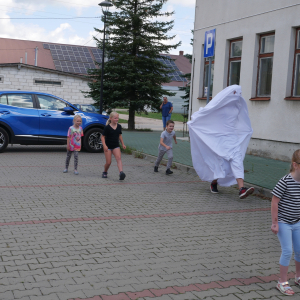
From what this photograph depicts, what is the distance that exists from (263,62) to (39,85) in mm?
21230

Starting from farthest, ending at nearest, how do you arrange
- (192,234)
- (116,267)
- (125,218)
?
A: (125,218)
(192,234)
(116,267)

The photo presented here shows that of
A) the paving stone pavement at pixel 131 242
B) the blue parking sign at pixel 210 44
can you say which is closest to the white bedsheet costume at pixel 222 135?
the paving stone pavement at pixel 131 242

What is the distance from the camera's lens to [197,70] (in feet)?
60.3

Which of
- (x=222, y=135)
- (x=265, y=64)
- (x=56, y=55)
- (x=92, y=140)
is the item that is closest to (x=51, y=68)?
(x=56, y=55)

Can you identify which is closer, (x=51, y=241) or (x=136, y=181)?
(x=51, y=241)

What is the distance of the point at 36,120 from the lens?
14258mm

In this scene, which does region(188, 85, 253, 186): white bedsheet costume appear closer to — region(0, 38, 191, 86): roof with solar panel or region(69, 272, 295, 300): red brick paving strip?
region(69, 272, 295, 300): red brick paving strip

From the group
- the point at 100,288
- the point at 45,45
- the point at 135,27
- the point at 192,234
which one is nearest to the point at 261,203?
the point at 192,234

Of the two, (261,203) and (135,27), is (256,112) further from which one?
(135,27)

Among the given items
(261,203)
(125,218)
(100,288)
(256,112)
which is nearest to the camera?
(100,288)

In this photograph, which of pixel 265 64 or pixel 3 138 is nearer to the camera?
pixel 3 138

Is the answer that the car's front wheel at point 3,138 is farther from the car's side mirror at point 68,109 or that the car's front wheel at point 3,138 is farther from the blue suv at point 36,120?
the car's side mirror at point 68,109

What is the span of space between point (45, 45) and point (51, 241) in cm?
5018

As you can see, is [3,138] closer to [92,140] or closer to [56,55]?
[92,140]
